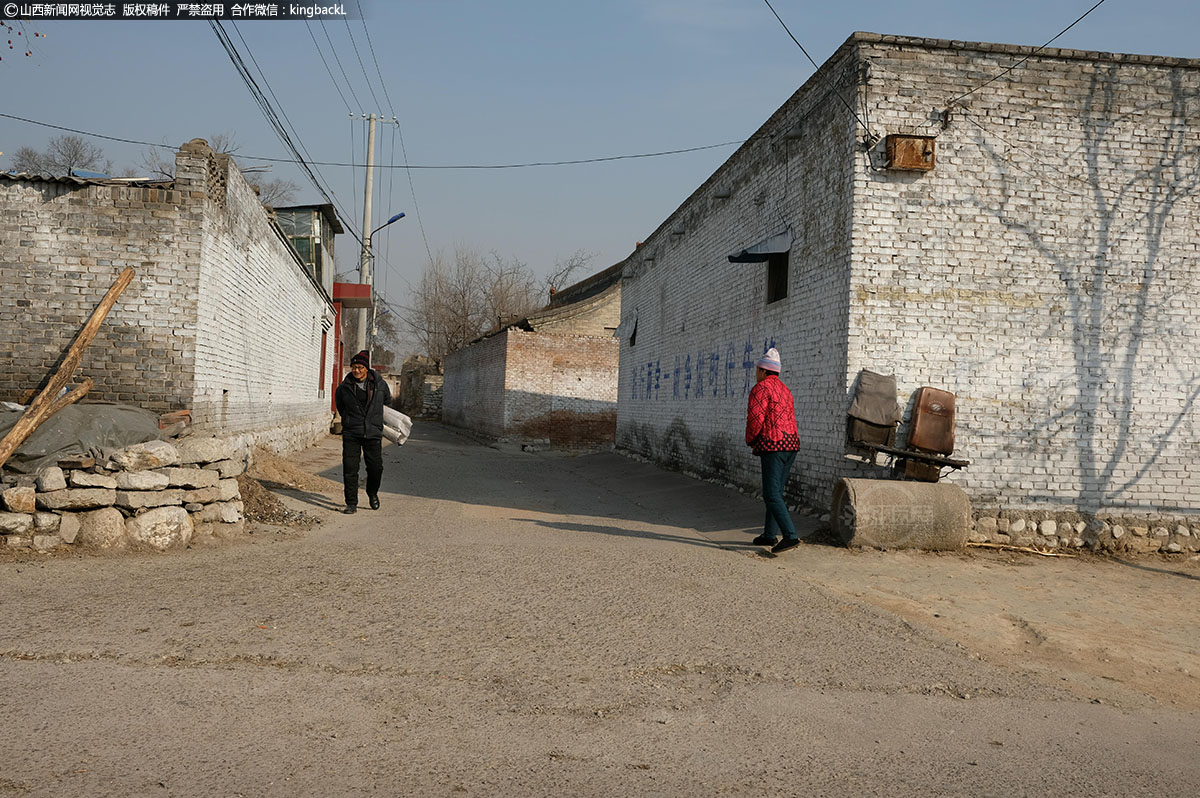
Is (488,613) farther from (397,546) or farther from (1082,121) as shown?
(1082,121)

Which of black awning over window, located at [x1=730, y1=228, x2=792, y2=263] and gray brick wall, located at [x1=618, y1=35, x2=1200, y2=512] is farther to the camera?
black awning over window, located at [x1=730, y1=228, x2=792, y2=263]

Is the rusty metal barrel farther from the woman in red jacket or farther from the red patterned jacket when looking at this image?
the red patterned jacket

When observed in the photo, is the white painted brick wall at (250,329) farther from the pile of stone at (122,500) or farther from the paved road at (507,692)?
the paved road at (507,692)

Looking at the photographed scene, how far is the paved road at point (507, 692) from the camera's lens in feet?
10.1

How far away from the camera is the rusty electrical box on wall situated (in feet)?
27.7

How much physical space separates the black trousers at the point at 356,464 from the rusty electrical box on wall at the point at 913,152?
633 centimetres

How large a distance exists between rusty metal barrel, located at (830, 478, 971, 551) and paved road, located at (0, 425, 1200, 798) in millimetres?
1210

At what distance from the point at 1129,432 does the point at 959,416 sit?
1764 millimetres

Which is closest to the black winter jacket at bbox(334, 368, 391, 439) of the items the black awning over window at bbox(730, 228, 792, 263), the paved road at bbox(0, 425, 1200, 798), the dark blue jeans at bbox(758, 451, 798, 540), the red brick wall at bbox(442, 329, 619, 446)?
the paved road at bbox(0, 425, 1200, 798)

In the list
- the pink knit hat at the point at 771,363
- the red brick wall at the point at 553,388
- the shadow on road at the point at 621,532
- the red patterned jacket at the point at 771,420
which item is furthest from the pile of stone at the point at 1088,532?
the red brick wall at the point at 553,388

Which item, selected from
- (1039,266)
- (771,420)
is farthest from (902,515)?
(1039,266)

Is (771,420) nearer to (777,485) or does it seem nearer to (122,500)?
(777,485)

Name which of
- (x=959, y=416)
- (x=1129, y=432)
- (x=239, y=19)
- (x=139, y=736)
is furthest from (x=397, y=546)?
(x=1129, y=432)

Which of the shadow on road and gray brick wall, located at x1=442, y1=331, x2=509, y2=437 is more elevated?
gray brick wall, located at x1=442, y1=331, x2=509, y2=437
